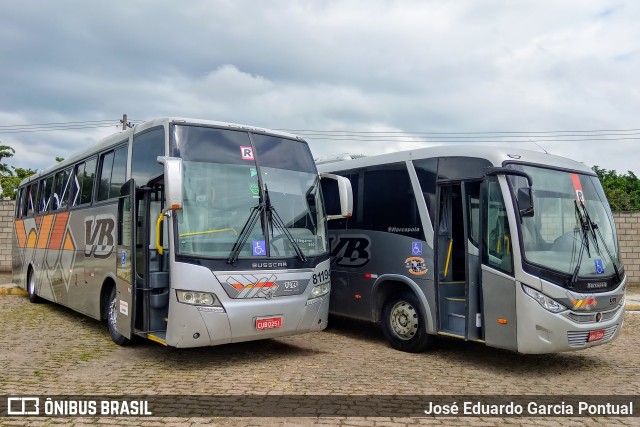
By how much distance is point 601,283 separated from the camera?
7.61 metres

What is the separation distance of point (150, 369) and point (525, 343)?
16.0 feet

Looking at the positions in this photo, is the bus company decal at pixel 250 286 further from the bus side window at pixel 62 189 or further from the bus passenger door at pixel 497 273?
the bus side window at pixel 62 189

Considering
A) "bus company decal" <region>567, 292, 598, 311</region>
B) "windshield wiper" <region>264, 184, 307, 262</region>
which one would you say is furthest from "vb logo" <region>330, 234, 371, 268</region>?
"bus company decal" <region>567, 292, 598, 311</region>

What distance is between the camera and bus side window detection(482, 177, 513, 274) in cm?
745

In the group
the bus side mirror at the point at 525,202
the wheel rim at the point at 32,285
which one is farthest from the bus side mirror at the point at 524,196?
the wheel rim at the point at 32,285

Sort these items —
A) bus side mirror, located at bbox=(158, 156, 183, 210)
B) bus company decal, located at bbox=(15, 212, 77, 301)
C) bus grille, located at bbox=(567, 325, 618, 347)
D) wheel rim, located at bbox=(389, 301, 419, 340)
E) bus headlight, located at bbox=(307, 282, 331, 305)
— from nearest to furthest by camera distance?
bus side mirror, located at bbox=(158, 156, 183, 210) → bus grille, located at bbox=(567, 325, 618, 347) → bus headlight, located at bbox=(307, 282, 331, 305) → wheel rim, located at bbox=(389, 301, 419, 340) → bus company decal, located at bbox=(15, 212, 77, 301)

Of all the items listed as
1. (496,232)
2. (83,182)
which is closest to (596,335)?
(496,232)

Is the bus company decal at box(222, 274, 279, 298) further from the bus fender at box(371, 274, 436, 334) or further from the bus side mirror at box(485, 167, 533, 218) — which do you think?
the bus side mirror at box(485, 167, 533, 218)

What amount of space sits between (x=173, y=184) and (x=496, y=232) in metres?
4.27

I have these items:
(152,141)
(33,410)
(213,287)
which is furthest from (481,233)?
(33,410)

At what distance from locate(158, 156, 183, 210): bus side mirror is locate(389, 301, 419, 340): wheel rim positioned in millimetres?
4051

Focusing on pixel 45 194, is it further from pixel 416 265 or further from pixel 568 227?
pixel 568 227

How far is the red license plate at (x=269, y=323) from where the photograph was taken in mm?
7457

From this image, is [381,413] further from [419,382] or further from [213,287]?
[213,287]
